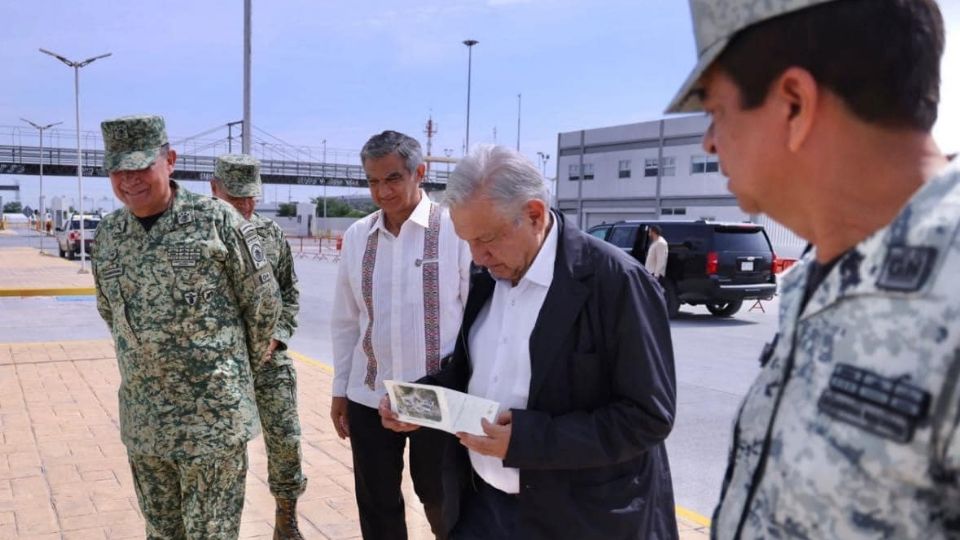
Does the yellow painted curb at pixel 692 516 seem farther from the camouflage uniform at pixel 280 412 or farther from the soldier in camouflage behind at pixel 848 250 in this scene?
the soldier in camouflage behind at pixel 848 250

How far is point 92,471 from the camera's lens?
4.94 m

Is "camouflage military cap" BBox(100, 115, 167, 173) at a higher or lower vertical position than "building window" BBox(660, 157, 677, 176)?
lower

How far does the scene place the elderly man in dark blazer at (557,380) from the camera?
6.60 ft

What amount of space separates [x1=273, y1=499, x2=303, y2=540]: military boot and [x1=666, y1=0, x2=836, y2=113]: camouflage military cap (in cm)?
346

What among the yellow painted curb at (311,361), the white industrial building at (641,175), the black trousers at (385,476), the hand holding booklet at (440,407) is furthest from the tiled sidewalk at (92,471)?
the white industrial building at (641,175)

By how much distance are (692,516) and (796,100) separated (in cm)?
386

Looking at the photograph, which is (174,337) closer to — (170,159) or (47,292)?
(170,159)

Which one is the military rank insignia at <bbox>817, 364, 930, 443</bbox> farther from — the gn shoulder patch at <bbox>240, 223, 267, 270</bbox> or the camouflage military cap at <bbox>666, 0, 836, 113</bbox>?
the gn shoulder patch at <bbox>240, 223, 267, 270</bbox>

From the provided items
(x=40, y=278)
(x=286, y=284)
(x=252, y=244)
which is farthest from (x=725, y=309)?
(x=40, y=278)

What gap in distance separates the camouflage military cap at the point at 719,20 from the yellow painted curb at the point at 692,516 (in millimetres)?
3662

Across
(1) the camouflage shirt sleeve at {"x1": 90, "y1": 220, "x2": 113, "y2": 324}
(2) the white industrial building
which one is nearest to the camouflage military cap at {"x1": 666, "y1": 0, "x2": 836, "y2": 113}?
(1) the camouflage shirt sleeve at {"x1": 90, "y1": 220, "x2": 113, "y2": 324}

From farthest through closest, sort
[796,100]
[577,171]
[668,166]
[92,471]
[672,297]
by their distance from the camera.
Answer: [577,171]
[668,166]
[672,297]
[92,471]
[796,100]

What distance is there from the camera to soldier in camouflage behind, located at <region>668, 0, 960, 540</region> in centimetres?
76

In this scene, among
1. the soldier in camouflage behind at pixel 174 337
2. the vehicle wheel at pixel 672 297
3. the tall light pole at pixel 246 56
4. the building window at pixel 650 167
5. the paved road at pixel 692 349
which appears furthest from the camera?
the building window at pixel 650 167
